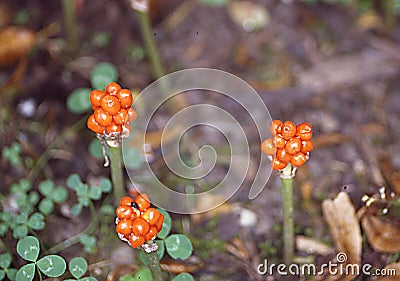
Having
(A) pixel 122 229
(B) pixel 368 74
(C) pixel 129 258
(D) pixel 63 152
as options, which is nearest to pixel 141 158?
(D) pixel 63 152

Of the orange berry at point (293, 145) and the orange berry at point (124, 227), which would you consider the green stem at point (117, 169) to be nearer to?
the orange berry at point (124, 227)

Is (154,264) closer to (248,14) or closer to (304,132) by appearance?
(304,132)

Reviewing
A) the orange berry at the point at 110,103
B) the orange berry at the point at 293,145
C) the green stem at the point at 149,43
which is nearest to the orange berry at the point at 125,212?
the orange berry at the point at 110,103

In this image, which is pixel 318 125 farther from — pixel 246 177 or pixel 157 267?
pixel 157 267

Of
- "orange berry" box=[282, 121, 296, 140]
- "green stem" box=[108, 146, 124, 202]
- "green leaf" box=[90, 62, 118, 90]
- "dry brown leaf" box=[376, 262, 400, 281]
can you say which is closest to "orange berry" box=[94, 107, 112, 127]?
"green stem" box=[108, 146, 124, 202]

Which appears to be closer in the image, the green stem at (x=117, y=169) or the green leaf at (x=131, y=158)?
the green stem at (x=117, y=169)

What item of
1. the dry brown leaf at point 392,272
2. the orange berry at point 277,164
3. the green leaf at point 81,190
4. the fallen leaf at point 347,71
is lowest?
the green leaf at point 81,190

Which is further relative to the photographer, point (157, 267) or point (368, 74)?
point (368, 74)

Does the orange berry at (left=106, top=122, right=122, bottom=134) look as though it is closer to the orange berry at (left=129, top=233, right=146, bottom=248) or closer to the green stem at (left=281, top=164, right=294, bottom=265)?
the orange berry at (left=129, top=233, right=146, bottom=248)

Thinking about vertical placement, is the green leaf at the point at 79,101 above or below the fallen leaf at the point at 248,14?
below
